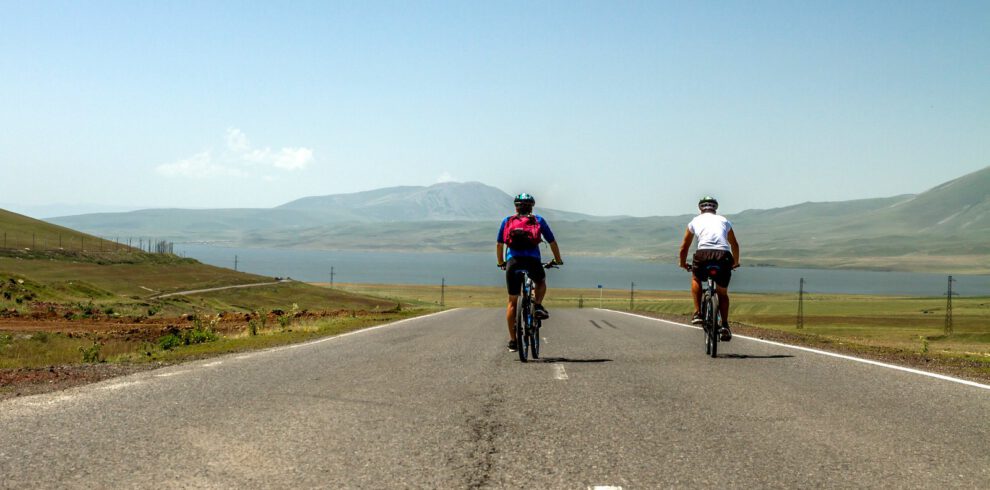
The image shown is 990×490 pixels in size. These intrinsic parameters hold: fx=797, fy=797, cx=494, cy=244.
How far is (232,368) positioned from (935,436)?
9046 millimetres

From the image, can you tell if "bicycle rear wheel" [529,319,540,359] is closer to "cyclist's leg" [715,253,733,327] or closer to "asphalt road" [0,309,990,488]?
"asphalt road" [0,309,990,488]

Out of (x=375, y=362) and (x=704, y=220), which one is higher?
(x=704, y=220)

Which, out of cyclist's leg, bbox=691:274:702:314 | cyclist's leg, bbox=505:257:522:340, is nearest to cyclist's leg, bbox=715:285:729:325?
cyclist's leg, bbox=691:274:702:314

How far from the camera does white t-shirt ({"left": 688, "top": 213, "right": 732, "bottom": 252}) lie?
13555mm

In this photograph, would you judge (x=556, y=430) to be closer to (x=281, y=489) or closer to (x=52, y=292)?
(x=281, y=489)

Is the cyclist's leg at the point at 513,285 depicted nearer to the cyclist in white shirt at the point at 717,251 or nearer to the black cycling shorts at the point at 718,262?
the cyclist in white shirt at the point at 717,251

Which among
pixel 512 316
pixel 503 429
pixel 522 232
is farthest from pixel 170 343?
pixel 503 429

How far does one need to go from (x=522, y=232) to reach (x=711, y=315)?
3660mm

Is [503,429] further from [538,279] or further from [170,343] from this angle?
[170,343]

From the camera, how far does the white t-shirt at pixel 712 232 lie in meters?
13.6

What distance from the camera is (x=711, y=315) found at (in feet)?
44.3

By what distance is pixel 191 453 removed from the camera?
6.11 m

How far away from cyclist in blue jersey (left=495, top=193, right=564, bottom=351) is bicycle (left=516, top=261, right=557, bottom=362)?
0.23 feet

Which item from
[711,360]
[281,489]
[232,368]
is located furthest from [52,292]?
[281,489]
